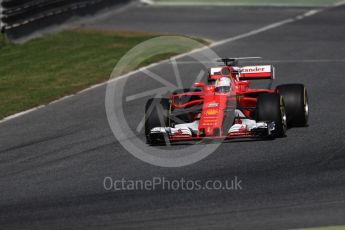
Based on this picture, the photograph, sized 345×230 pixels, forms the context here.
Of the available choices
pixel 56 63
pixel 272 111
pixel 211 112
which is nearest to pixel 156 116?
pixel 211 112

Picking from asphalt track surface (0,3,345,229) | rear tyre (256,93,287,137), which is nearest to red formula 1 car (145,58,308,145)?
rear tyre (256,93,287,137)

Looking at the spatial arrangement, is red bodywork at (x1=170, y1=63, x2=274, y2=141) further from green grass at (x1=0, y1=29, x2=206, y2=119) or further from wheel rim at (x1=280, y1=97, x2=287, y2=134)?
green grass at (x1=0, y1=29, x2=206, y2=119)

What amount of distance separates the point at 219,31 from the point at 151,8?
5.21m

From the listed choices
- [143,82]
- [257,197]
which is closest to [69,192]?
[257,197]

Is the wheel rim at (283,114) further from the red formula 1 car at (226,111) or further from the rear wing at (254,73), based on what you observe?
the rear wing at (254,73)

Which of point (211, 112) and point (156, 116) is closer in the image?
point (211, 112)

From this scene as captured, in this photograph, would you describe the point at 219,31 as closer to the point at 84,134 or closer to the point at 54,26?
the point at 54,26

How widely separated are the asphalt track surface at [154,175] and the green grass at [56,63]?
103 cm

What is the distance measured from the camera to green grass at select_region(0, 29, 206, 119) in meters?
19.2

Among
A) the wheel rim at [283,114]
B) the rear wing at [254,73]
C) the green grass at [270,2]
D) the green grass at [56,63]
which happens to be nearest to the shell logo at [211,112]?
the wheel rim at [283,114]

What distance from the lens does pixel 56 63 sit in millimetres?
22375

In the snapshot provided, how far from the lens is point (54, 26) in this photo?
2656 cm

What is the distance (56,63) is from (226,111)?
8.85 metres

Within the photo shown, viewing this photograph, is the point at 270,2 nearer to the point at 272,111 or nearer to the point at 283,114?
the point at 283,114
